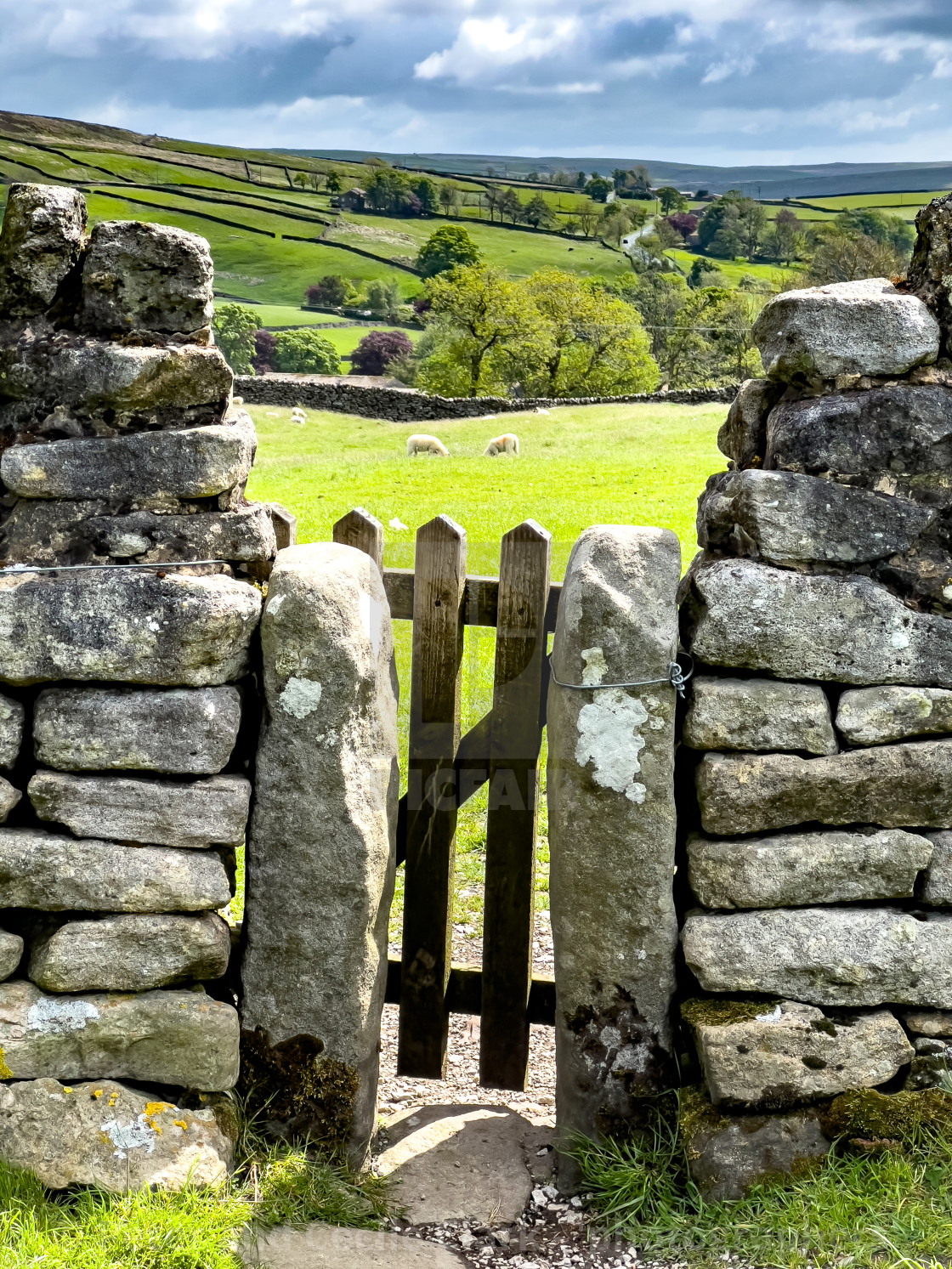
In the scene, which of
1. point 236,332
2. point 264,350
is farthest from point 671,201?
point 236,332

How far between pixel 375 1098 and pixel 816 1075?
66.1 inches

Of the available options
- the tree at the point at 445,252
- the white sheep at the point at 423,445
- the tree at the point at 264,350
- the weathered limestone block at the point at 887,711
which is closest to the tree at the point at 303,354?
the tree at the point at 264,350

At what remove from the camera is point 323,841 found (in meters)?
3.79

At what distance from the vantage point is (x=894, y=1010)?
3.85 m

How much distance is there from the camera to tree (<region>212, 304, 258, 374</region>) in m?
63.7

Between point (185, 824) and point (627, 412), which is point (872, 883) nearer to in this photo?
point (185, 824)

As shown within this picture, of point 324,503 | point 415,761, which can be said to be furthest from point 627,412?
point 415,761

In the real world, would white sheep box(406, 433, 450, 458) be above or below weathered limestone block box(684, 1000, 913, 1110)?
above

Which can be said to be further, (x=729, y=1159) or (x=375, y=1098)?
(x=375, y=1098)

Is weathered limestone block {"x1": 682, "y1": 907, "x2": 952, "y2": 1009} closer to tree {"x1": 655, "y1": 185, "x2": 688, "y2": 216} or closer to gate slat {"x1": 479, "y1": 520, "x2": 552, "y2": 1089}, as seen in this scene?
gate slat {"x1": 479, "y1": 520, "x2": 552, "y2": 1089}

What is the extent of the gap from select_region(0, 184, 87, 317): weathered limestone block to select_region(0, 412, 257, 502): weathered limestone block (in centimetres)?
54

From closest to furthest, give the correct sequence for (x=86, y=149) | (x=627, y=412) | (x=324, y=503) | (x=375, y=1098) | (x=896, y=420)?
(x=896, y=420) → (x=375, y=1098) → (x=324, y=503) → (x=627, y=412) → (x=86, y=149)

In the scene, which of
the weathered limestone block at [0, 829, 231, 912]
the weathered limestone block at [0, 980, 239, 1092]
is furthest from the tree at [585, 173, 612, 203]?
the weathered limestone block at [0, 980, 239, 1092]

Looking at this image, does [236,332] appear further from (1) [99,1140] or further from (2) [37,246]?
(1) [99,1140]
